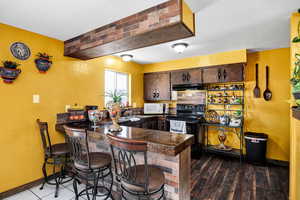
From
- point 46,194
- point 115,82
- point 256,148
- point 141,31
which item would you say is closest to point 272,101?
point 256,148

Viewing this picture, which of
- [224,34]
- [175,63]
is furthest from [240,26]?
[175,63]

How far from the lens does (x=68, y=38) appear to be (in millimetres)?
2791

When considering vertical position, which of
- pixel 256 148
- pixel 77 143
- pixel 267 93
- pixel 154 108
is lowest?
pixel 256 148

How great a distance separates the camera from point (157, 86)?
4.79 meters

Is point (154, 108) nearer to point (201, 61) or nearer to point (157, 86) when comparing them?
point (157, 86)

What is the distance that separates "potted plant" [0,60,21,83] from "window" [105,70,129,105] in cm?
184

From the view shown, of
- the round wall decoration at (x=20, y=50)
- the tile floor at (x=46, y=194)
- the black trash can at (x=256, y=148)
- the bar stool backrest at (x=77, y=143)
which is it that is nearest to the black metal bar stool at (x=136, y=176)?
the bar stool backrest at (x=77, y=143)

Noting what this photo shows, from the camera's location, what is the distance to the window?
389cm

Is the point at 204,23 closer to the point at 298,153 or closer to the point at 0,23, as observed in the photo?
the point at 298,153

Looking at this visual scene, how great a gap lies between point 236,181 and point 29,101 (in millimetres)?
3880

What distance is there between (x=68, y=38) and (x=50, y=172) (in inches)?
99.9

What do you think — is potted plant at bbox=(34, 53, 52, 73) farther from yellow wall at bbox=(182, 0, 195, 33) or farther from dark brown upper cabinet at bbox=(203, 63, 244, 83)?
dark brown upper cabinet at bbox=(203, 63, 244, 83)

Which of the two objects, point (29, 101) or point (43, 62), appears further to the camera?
point (43, 62)

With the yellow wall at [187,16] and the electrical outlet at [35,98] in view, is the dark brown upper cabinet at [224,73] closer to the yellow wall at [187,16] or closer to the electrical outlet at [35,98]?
the yellow wall at [187,16]
